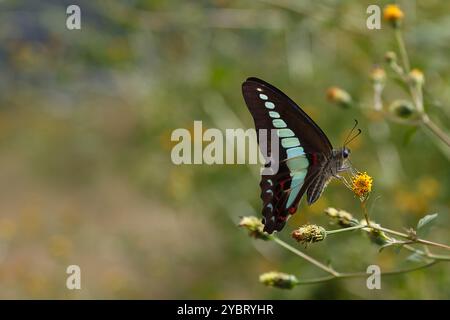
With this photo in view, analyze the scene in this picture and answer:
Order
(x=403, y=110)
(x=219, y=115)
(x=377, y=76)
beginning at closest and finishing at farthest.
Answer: (x=403, y=110) → (x=377, y=76) → (x=219, y=115)

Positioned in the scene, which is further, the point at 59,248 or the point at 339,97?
the point at 59,248

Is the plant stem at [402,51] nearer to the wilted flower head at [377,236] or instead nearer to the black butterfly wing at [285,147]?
the black butterfly wing at [285,147]

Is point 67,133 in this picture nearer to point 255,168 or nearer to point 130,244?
point 130,244

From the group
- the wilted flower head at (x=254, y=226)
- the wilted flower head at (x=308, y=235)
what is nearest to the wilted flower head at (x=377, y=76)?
the wilted flower head at (x=254, y=226)

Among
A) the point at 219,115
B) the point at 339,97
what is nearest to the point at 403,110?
the point at 339,97

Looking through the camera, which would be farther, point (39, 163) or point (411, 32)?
point (39, 163)

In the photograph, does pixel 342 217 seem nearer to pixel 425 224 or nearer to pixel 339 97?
pixel 425 224
